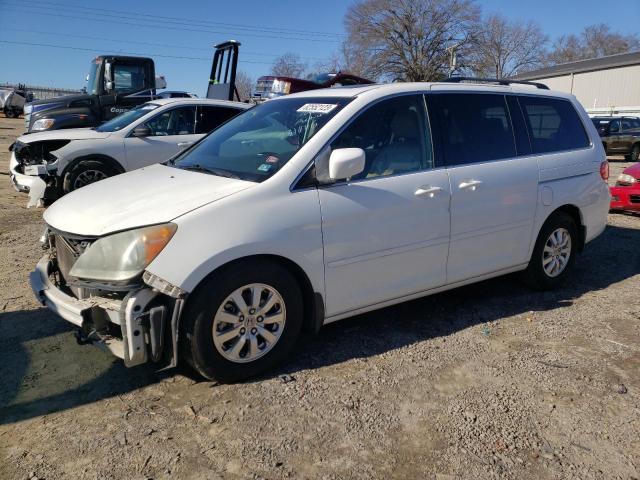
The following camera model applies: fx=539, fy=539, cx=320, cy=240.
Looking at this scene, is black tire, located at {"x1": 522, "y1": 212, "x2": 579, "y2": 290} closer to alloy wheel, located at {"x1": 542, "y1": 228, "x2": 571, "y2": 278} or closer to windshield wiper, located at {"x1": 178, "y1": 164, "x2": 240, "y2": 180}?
alloy wheel, located at {"x1": 542, "y1": 228, "x2": 571, "y2": 278}

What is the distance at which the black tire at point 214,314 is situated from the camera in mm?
2982

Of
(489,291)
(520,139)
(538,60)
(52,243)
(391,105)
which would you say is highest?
(538,60)

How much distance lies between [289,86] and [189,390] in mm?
9515

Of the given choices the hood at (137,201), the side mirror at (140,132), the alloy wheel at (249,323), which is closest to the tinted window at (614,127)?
the side mirror at (140,132)

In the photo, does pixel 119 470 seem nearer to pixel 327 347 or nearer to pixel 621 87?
pixel 327 347

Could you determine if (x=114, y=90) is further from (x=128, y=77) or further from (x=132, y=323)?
(x=132, y=323)

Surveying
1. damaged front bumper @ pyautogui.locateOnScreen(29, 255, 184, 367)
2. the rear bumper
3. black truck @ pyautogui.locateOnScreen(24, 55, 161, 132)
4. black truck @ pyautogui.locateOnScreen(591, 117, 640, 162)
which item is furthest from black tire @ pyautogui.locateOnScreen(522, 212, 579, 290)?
black truck @ pyautogui.locateOnScreen(591, 117, 640, 162)

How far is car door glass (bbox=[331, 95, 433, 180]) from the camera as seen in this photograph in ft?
12.0

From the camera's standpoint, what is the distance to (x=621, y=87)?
46688mm

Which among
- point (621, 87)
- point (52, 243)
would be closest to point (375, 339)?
point (52, 243)

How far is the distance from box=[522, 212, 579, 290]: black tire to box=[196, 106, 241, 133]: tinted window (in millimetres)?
5701

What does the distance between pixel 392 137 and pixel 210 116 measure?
18.7 feet

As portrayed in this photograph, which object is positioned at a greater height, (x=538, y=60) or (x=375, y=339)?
(x=538, y=60)

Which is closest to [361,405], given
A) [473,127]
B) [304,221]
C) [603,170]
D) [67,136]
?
[304,221]
